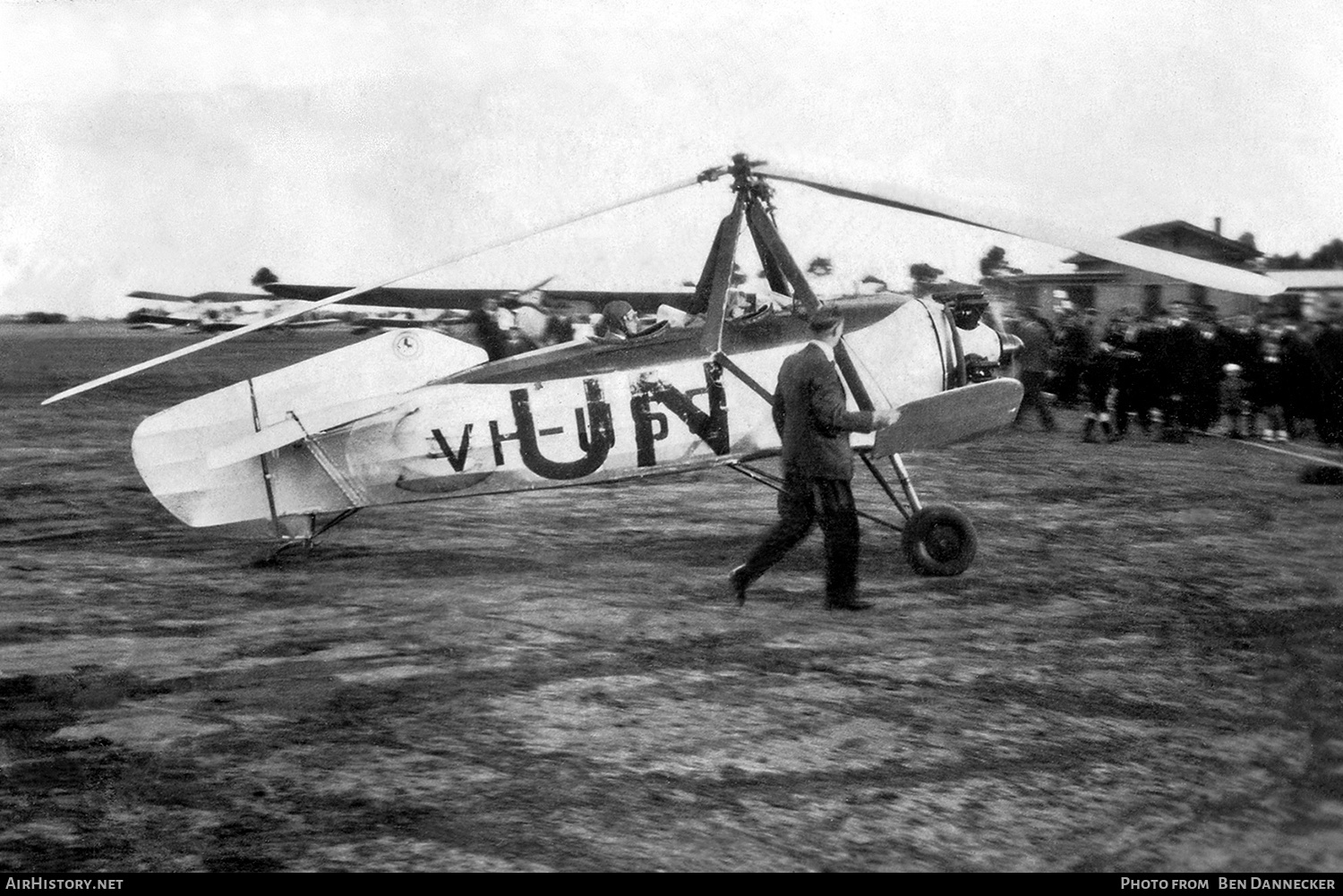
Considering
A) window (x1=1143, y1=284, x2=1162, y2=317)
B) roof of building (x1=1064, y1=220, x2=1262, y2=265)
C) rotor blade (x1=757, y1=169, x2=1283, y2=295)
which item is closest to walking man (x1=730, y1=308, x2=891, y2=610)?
rotor blade (x1=757, y1=169, x2=1283, y2=295)

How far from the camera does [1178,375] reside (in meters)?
15.8

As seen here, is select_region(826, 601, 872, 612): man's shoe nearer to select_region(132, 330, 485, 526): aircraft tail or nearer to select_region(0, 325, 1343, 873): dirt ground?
select_region(0, 325, 1343, 873): dirt ground

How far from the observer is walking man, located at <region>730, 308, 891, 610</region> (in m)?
6.62

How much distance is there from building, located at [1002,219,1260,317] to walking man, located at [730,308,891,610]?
1226 cm

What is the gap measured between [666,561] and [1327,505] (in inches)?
233

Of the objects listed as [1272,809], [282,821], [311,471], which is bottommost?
[1272,809]

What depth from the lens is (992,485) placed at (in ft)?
38.8

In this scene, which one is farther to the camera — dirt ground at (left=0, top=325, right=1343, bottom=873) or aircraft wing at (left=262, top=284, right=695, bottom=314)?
aircraft wing at (left=262, top=284, right=695, bottom=314)

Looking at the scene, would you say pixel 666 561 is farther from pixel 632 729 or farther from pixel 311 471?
pixel 632 729

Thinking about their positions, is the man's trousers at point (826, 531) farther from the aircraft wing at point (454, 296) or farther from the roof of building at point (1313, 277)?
the roof of building at point (1313, 277)

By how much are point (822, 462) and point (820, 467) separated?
0.03 metres

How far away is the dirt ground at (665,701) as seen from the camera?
153 inches

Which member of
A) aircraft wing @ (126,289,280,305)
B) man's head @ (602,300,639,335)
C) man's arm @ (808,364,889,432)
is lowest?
man's arm @ (808,364,889,432)
